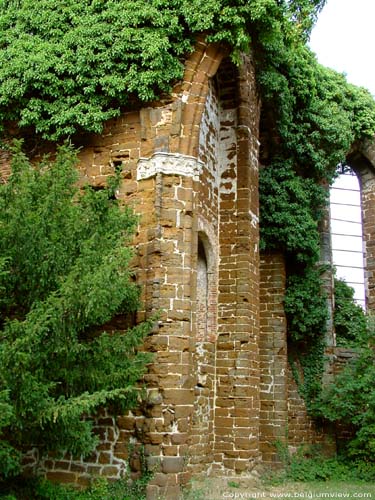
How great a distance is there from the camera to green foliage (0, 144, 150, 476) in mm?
6922

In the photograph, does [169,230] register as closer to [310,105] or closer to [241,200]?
[241,200]

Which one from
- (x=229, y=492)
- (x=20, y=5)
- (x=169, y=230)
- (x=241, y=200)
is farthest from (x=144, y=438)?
(x=20, y=5)

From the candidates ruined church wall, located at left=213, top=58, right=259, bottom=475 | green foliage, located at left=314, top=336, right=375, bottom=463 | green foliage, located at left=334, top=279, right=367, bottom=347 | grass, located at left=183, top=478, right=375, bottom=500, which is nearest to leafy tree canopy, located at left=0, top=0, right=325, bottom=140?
ruined church wall, located at left=213, top=58, right=259, bottom=475

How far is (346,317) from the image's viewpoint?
16.0m

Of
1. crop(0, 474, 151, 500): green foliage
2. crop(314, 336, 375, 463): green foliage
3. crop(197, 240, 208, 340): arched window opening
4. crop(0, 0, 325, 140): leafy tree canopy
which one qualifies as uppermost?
crop(0, 0, 325, 140): leafy tree canopy

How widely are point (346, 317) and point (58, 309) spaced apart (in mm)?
10510

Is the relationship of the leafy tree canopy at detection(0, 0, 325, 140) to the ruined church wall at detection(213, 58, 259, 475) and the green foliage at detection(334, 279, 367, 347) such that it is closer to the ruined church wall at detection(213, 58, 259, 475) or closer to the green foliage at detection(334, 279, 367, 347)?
the ruined church wall at detection(213, 58, 259, 475)

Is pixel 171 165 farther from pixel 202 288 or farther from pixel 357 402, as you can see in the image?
pixel 357 402

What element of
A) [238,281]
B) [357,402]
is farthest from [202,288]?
[357,402]

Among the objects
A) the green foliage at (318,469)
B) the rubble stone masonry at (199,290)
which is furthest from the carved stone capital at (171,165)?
the green foliage at (318,469)

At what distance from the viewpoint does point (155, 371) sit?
361 inches

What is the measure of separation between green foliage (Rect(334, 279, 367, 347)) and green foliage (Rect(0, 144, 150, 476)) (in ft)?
27.4

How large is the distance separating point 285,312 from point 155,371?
5314mm

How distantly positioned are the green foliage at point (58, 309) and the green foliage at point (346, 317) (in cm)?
836
